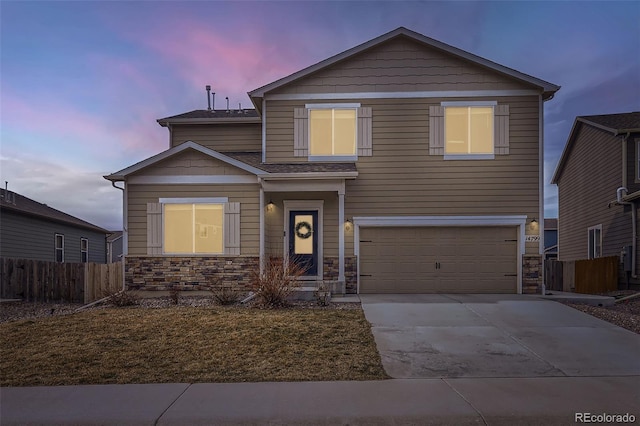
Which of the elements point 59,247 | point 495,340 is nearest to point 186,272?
point 495,340

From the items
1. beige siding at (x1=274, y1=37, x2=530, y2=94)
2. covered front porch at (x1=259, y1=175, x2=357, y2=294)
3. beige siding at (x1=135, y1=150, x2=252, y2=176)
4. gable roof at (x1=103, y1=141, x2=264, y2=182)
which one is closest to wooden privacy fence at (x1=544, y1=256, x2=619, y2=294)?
beige siding at (x1=274, y1=37, x2=530, y2=94)

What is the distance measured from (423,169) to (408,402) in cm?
888

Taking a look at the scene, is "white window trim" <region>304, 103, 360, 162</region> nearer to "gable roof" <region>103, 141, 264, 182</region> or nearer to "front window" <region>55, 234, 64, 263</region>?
"gable roof" <region>103, 141, 264, 182</region>

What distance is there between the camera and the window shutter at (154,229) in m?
12.4

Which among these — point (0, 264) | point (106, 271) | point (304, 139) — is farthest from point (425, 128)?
point (0, 264)

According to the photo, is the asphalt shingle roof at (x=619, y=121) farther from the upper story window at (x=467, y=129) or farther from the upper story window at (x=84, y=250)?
the upper story window at (x=84, y=250)

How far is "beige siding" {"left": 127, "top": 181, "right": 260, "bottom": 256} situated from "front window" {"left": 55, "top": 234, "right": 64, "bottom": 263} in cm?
1161

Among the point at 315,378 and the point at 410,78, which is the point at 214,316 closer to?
the point at 315,378

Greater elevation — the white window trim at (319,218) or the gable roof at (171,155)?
the gable roof at (171,155)

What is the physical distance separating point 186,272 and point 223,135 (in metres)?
5.39

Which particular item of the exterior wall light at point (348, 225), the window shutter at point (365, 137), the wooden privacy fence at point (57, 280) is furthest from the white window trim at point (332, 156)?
the wooden privacy fence at point (57, 280)

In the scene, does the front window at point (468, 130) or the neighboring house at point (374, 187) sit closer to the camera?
the neighboring house at point (374, 187)

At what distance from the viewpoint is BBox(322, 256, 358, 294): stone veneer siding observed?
12625mm

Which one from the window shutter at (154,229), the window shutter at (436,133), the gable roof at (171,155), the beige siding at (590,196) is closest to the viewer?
the gable roof at (171,155)
